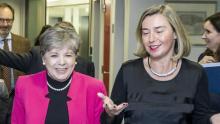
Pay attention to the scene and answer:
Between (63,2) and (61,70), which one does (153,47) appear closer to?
(61,70)

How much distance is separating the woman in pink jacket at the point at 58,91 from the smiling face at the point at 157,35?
15.8 inches

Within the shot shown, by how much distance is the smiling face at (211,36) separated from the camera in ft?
10.4

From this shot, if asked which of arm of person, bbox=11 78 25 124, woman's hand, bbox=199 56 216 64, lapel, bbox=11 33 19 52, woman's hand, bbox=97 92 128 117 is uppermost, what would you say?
lapel, bbox=11 33 19 52

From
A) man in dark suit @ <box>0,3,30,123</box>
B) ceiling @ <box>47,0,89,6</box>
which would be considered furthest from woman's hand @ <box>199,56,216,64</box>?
ceiling @ <box>47,0,89,6</box>

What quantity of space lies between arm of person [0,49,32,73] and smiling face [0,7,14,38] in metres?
0.99

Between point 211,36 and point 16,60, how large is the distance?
1506mm

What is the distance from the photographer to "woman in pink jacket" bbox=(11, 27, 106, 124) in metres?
2.12

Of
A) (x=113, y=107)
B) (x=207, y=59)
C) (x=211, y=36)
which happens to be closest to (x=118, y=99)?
(x=113, y=107)

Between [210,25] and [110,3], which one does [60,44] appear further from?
[110,3]

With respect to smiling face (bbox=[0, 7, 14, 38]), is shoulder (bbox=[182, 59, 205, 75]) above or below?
below

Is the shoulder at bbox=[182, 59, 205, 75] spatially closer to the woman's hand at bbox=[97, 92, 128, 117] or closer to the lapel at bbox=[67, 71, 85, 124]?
the woman's hand at bbox=[97, 92, 128, 117]

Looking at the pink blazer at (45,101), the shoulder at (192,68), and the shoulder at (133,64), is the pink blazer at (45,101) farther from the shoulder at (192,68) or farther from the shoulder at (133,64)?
the shoulder at (192,68)

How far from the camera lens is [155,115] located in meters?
1.91

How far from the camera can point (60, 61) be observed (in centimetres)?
210
